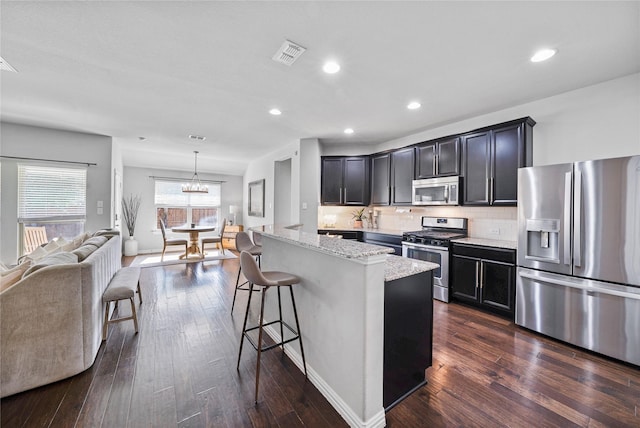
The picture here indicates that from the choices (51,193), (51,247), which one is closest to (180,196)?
(51,193)

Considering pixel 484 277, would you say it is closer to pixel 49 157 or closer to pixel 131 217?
pixel 49 157

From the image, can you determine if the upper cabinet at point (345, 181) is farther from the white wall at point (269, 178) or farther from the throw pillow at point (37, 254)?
the throw pillow at point (37, 254)

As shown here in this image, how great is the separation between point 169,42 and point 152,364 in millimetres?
2600

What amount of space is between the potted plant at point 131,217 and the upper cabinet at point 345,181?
5.29 meters

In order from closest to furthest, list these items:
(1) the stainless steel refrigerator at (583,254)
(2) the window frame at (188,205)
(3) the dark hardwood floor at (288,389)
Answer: (3) the dark hardwood floor at (288,389) < (1) the stainless steel refrigerator at (583,254) < (2) the window frame at (188,205)

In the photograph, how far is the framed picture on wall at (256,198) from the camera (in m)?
6.67

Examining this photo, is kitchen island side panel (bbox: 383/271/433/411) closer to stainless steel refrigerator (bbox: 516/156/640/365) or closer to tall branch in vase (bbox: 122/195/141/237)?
stainless steel refrigerator (bbox: 516/156/640/365)

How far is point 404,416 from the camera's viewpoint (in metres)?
1.60

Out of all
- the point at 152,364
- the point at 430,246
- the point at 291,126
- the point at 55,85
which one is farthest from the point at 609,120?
the point at 55,85

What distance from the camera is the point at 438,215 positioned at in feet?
14.0

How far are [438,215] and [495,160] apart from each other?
1.26m

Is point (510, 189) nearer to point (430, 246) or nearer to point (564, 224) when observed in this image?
point (564, 224)

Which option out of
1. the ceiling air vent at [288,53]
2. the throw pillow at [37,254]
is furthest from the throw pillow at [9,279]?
the ceiling air vent at [288,53]

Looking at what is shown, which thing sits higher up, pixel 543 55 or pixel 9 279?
pixel 543 55
